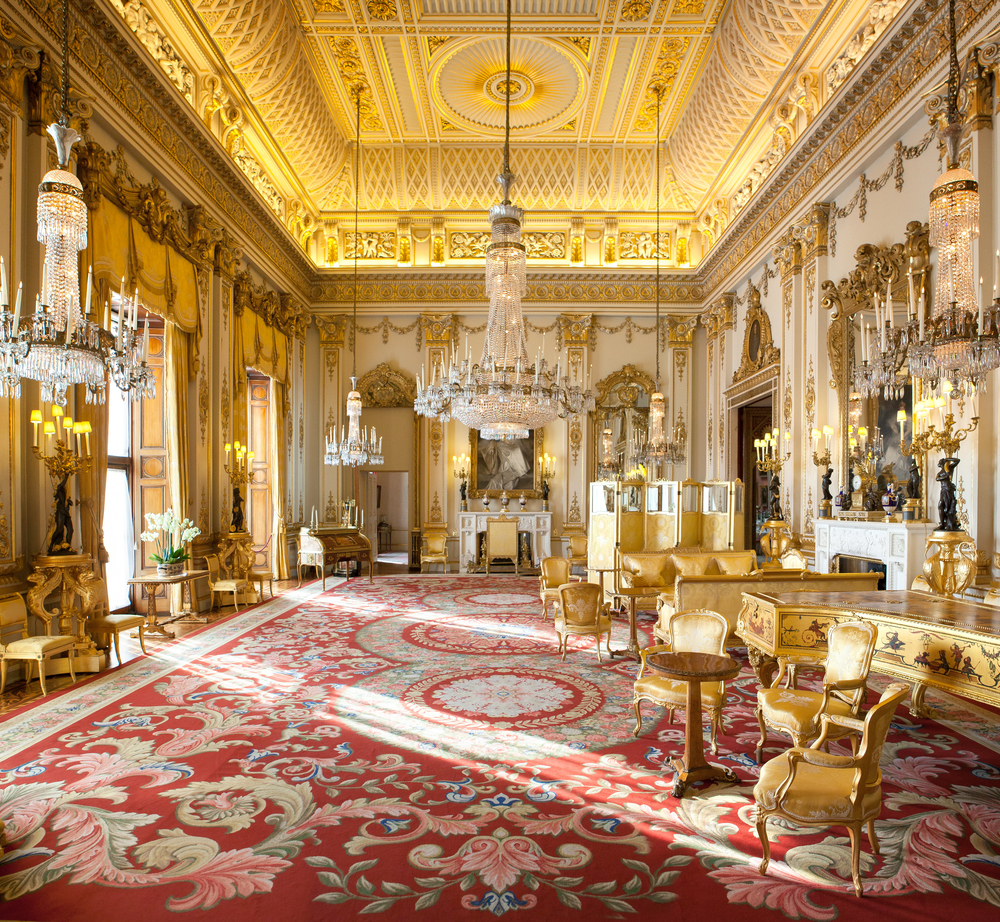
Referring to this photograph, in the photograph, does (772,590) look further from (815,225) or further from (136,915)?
(815,225)

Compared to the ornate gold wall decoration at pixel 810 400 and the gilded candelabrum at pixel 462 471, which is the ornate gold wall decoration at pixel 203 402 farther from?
the ornate gold wall decoration at pixel 810 400

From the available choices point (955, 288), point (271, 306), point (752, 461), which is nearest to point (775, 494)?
point (752, 461)

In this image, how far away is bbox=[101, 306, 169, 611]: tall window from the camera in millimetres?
8688

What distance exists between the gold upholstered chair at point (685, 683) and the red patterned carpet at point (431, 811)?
32cm

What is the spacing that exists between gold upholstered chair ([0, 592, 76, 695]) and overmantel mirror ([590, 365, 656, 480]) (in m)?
10.9

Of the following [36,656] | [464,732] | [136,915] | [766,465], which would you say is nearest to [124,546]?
[36,656]

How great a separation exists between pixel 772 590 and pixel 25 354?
18.2 ft

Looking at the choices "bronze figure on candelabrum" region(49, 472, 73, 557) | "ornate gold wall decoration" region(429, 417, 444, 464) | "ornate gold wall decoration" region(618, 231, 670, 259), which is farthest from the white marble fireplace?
"ornate gold wall decoration" region(618, 231, 670, 259)

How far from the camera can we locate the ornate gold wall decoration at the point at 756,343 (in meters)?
10.9

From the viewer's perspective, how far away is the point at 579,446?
14.7 m

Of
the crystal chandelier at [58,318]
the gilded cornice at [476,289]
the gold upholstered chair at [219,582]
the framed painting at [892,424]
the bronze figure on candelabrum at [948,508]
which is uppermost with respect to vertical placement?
A: the gilded cornice at [476,289]

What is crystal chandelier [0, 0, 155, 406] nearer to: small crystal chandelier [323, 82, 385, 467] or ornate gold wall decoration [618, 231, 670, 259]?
small crystal chandelier [323, 82, 385, 467]

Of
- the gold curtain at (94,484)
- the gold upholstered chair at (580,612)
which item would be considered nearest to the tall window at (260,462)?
the gold curtain at (94,484)

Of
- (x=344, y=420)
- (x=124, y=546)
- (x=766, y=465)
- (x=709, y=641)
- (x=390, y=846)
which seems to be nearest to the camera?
(x=390, y=846)
